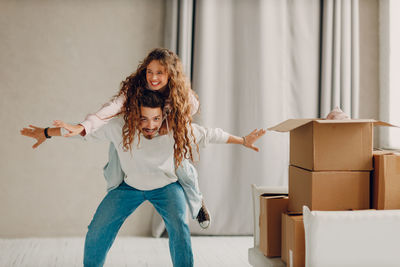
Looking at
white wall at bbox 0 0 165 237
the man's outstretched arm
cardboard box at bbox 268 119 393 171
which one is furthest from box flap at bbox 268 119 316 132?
white wall at bbox 0 0 165 237

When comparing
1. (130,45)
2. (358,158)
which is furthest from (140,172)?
(130,45)

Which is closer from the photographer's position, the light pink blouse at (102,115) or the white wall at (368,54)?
the light pink blouse at (102,115)

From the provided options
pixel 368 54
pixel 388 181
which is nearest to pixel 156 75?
pixel 388 181

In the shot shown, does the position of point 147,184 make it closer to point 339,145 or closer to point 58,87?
point 339,145

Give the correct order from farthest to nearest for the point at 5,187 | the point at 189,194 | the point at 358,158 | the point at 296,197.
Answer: the point at 5,187 < the point at 189,194 < the point at 296,197 < the point at 358,158

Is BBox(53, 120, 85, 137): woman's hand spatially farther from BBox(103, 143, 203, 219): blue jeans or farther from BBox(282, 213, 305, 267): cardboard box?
BBox(282, 213, 305, 267): cardboard box

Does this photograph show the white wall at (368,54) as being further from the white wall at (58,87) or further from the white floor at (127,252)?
the white wall at (58,87)

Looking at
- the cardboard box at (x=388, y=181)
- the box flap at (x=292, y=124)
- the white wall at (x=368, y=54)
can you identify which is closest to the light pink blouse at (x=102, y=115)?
the box flap at (x=292, y=124)

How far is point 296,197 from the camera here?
190 centimetres

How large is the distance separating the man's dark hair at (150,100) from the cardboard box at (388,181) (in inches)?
36.5

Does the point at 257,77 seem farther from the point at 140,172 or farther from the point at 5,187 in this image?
the point at 5,187

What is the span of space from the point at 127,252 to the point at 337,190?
4.79ft

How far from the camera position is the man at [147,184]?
1.91 metres

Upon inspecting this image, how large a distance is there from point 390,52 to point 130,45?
185 cm
